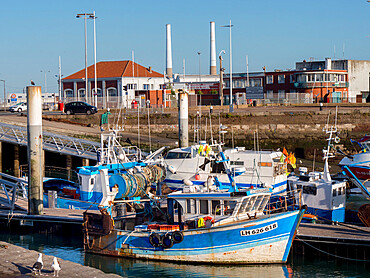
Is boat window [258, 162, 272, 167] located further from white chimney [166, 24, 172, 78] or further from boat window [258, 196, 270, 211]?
white chimney [166, 24, 172, 78]

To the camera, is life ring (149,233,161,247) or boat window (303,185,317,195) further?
boat window (303,185,317,195)

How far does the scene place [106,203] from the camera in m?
23.8

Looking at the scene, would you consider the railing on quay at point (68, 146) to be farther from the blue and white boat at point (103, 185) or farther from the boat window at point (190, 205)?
the boat window at point (190, 205)

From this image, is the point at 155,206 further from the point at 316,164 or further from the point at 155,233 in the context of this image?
the point at 316,164

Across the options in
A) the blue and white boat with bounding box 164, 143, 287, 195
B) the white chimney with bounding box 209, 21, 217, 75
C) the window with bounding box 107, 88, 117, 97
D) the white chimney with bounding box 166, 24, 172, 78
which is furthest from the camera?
the white chimney with bounding box 166, 24, 172, 78

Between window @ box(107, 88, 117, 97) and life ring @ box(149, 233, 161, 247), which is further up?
window @ box(107, 88, 117, 97)

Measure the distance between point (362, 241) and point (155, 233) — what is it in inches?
257

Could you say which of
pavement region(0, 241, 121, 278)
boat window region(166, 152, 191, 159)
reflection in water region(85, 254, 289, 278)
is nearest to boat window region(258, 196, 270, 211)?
reflection in water region(85, 254, 289, 278)

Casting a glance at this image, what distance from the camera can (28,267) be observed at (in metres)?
16.0

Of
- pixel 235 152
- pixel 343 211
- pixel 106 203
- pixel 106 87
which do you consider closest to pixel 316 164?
pixel 235 152

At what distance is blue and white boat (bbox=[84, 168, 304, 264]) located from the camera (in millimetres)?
18828

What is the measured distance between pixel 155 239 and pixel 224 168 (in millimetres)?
7951

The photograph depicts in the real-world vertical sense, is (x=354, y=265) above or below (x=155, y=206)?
below

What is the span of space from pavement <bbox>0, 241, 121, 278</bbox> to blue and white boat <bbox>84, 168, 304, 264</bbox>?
11.1 ft
